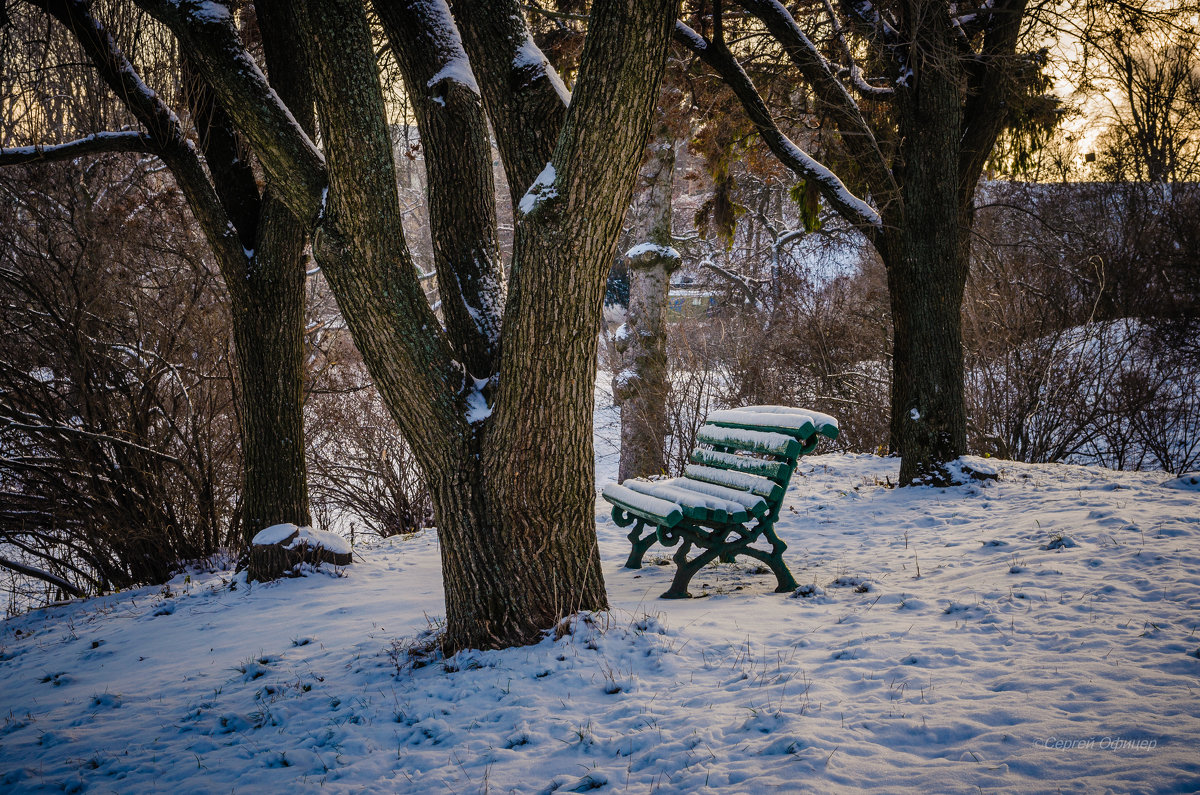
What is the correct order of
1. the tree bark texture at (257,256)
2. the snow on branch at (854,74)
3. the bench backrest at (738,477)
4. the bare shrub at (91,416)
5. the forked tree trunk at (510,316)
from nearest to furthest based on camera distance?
the forked tree trunk at (510,316)
the bench backrest at (738,477)
the tree bark texture at (257,256)
the bare shrub at (91,416)
the snow on branch at (854,74)

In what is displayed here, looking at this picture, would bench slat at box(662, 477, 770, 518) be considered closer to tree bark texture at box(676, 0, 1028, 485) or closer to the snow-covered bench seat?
the snow-covered bench seat

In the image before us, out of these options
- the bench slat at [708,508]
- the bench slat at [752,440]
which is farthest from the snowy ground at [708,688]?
the bench slat at [752,440]

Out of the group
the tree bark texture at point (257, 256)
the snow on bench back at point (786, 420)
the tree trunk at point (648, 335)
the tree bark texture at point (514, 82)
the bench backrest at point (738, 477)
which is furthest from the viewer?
the tree trunk at point (648, 335)

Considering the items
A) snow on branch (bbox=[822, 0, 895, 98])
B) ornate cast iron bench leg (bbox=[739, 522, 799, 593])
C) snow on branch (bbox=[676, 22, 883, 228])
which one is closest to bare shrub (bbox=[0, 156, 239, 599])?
ornate cast iron bench leg (bbox=[739, 522, 799, 593])

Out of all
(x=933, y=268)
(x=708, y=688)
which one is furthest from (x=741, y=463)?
(x=933, y=268)

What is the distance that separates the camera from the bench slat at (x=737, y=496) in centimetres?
424

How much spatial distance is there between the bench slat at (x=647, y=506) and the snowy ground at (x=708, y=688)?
1.64 ft

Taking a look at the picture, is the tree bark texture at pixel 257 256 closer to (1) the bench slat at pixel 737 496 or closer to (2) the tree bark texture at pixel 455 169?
(2) the tree bark texture at pixel 455 169

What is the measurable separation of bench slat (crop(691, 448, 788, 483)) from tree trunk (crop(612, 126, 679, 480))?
13.6 feet

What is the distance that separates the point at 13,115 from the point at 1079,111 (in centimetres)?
1055

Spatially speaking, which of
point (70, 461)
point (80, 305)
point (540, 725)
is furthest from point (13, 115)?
point (540, 725)

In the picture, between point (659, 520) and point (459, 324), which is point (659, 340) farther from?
Answer: point (459, 324)

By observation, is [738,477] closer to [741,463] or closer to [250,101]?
[741,463]

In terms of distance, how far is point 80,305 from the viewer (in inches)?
251
